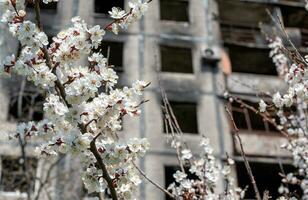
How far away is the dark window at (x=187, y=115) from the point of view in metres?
22.1

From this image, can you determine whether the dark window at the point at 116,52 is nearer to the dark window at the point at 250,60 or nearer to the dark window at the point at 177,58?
the dark window at the point at 177,58

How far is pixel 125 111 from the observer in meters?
4.73

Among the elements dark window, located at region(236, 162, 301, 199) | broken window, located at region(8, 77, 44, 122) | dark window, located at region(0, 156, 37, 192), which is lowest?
dark window, located at region(0, 156, 37, 192)

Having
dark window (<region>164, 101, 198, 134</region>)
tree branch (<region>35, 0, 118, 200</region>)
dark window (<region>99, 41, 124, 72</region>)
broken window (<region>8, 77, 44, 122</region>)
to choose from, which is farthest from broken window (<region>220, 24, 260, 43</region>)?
tree branch (<region>35, 0, 118, 200</region>)

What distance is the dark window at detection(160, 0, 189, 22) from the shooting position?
2544 centimetres

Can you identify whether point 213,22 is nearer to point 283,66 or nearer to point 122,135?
point 122,135

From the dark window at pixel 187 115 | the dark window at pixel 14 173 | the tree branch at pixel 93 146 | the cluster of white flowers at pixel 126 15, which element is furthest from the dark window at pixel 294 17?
the tree branch at pixel 93 146

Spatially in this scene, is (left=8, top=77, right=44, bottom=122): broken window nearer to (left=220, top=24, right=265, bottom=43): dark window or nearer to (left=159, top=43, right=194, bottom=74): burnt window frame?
(left=159, top=43, right=194, bottom=74): burnt window frame

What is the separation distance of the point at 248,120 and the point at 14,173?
10.1m

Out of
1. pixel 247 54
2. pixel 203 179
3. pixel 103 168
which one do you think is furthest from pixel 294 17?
pixel 103 168

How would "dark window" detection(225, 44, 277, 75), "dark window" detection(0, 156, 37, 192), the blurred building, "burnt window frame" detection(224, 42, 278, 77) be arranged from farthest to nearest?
"dark window" detection(225, 44, 277, 75) < "burnt window frame" detection(224, 42, 278, 77) < the blurred building < "dark window" detection(0, 156, 37, 192)

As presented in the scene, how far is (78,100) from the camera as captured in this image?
456cm

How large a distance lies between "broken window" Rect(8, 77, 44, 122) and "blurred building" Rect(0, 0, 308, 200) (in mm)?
54

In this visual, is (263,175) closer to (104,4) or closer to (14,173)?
(14,173)
